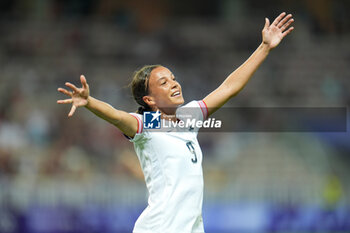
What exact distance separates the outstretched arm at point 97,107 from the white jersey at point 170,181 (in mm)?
94

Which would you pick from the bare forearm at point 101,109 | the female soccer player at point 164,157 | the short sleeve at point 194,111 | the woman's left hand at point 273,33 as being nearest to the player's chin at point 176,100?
the female soccer player at point 164,157

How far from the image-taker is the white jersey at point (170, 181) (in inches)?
167

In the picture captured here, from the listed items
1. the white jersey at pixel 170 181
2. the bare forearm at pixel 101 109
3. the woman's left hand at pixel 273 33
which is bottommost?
the white jersey at pixel 170 181

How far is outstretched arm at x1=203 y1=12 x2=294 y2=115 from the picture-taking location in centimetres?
477

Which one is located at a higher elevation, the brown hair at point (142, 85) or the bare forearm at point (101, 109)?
the brown hair at point (142, 85)

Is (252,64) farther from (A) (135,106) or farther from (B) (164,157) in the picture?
(A) (135,106)

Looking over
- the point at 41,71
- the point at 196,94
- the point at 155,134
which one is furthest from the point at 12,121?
the point at 155,134

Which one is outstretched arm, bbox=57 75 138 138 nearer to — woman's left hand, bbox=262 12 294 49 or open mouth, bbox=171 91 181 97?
open mouth, bbox=171 91 181 97

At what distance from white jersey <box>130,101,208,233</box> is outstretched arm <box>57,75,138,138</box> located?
9 centimetres

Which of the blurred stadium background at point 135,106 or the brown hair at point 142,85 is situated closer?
the brown hair at point 142,85

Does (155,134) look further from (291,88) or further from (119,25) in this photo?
(119,25)

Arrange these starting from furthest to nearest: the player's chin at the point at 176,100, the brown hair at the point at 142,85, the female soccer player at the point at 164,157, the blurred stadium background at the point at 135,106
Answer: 1. the blurred stadium background at the point at 135,106
2. the brown hair at the point at 142,85
3. the player's chin at the point at 176,100
4. the female soccer player at the point at 164,157

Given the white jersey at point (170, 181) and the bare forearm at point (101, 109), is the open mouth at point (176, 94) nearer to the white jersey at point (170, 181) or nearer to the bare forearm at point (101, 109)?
the white jersey at point (170, 181)

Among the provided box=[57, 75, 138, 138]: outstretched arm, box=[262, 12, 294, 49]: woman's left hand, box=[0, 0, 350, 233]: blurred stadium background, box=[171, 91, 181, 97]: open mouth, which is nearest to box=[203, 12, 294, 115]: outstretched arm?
box=[262, 12, 294, 49]: woman's left hand
